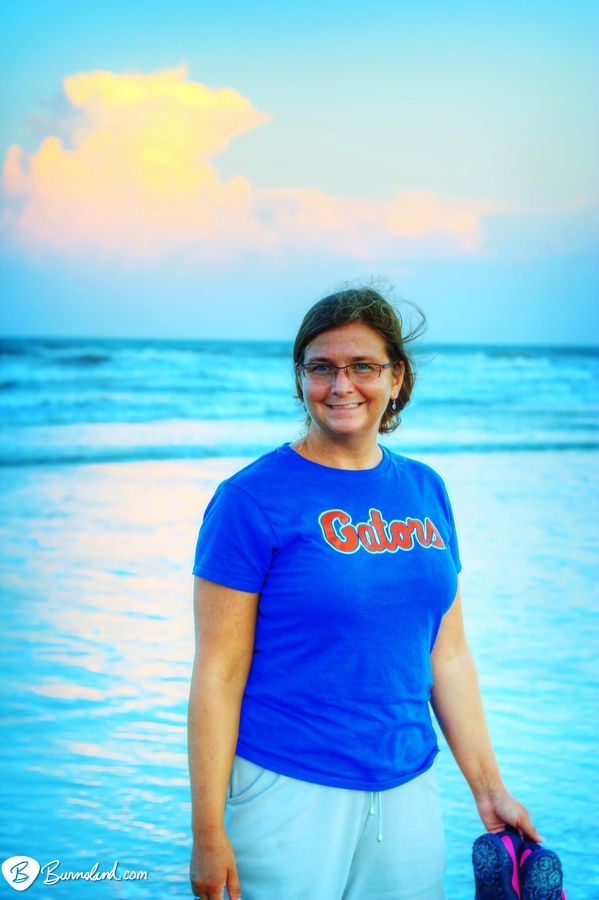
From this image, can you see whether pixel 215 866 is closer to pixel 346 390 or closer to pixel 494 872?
pixel 494 872

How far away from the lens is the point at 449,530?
2361 mm

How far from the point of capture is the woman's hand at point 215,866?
2041mm

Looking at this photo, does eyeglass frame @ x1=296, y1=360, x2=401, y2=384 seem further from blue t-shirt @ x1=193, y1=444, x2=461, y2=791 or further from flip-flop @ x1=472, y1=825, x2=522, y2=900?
flip-flop @ x1=472, y1=825, x2=522, y2=900

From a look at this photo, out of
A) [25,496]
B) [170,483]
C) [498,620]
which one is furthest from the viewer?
[170,483]

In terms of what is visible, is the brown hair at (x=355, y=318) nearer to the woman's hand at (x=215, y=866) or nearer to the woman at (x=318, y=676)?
the woman at (x=318, y=676)

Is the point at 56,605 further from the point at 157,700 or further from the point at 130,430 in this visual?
the point at 130,430

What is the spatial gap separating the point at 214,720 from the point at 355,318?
851mm

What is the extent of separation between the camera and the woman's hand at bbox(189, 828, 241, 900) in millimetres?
2041

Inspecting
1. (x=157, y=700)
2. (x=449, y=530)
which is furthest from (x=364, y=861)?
(x=157, y=700)

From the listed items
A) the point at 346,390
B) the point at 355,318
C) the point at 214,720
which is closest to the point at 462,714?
the point at 214,720

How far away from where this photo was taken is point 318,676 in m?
2.08

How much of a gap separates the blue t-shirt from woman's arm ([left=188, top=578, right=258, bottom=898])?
38 millimetres

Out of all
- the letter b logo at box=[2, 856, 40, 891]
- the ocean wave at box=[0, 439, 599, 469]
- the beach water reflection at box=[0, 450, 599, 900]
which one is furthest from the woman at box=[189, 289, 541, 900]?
the ocean wave at box=[0, 439, 599, 469]

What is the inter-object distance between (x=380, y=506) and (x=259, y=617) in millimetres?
331
